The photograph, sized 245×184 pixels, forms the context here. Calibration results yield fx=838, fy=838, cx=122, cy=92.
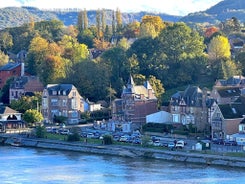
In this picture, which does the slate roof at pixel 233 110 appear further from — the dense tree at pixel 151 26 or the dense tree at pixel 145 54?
the dense tree at pixel 151 26

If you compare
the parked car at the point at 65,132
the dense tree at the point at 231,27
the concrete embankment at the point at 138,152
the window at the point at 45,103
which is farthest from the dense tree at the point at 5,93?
the dense tree at the point at 231,27

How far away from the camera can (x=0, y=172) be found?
37.5m

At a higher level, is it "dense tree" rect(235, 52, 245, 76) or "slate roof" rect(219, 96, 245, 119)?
"dense tree" rect(235, 52, 245, 76)

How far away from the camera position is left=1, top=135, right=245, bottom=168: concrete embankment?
1521 inches

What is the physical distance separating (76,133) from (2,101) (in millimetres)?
17868

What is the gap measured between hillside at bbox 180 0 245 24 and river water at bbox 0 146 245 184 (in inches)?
3654

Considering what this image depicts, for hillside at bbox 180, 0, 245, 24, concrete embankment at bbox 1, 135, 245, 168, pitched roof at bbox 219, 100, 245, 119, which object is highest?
hillside at bbox 180, 0, 245, 24

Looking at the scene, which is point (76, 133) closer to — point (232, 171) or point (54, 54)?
point (232, 171)

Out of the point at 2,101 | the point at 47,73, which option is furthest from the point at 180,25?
the point at 2,101

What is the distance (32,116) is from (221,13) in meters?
94.1

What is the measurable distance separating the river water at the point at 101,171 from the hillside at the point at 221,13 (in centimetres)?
9282

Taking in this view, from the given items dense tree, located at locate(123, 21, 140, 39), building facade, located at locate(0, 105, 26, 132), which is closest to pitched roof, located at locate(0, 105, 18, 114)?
building facade, located at locate(0, 105, 26, 132)

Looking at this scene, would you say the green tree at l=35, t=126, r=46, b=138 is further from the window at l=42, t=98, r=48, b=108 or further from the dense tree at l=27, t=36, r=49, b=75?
the dense tree at l=27, t=36, r=49, b=75

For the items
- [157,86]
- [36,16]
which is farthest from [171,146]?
[36,16]
